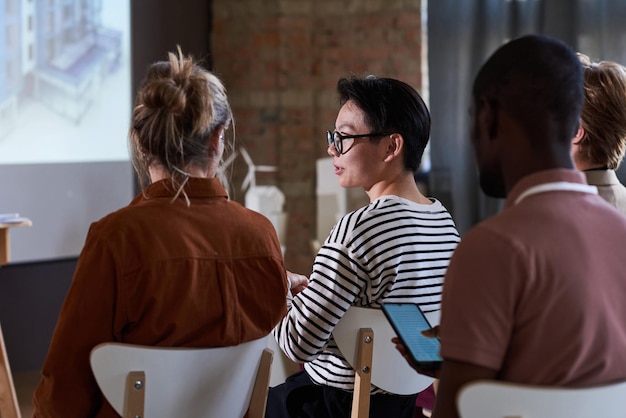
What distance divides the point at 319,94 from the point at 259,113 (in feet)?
1.14

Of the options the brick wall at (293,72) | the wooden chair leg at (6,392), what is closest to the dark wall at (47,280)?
the brick wall at (293,72)

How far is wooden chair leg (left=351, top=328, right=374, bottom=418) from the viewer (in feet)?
5.77

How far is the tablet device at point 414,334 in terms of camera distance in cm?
130

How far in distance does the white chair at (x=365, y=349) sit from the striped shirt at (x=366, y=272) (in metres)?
0.03

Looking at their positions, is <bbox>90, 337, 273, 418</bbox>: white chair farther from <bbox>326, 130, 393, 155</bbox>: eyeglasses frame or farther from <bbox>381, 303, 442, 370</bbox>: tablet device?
<bbox>326, 130, 393, 155</bbox>: eyeglasses frame

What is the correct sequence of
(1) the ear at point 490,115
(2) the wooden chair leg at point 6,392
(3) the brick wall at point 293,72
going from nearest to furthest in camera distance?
(1) the ear at point 490,115, (2) the wooden chair leg at point 6,392, (3) the brick wall at point 293,72

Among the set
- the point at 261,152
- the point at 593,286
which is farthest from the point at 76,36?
the point at 593,286

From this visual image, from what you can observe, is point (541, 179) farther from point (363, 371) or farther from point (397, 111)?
point (397, 111)

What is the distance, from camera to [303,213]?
14.8 feet

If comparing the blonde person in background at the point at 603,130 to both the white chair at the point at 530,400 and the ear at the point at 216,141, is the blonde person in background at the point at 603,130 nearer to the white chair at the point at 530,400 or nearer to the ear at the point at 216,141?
the ear at the point at 216,141

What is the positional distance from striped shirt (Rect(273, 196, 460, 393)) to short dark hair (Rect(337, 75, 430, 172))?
18 centimetres

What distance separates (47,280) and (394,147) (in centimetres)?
248

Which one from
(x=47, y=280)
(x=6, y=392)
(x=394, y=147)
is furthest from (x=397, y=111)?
(x=47, y=280)

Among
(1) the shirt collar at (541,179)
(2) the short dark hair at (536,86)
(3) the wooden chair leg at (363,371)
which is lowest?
(3) the wooden chair leg at (363,371)
